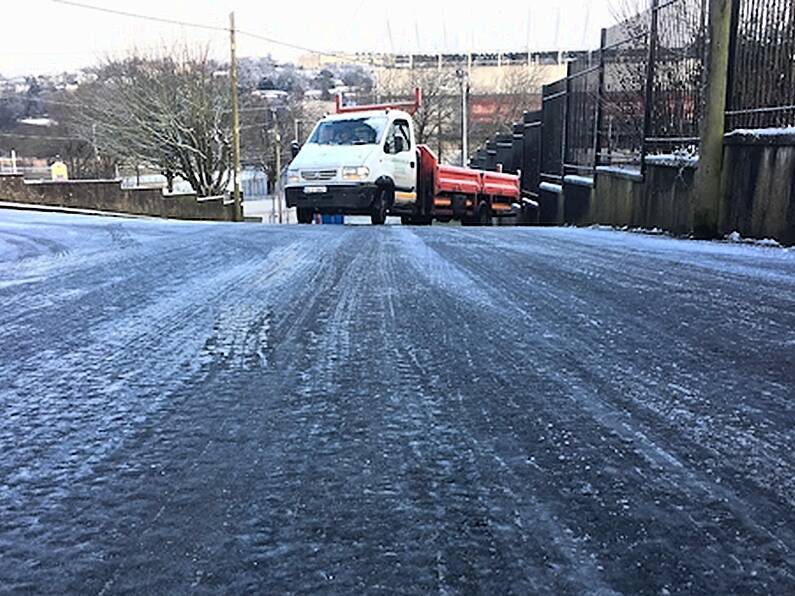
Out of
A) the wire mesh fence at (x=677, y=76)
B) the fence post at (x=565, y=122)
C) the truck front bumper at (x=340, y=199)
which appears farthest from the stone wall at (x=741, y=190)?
the fence post at (x=565, y=122)

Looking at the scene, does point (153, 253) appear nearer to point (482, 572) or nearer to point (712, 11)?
point (482, 572)

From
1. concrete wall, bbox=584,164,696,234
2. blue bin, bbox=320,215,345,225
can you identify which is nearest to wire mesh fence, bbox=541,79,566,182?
concrete wall, bbox=584,164,696,234

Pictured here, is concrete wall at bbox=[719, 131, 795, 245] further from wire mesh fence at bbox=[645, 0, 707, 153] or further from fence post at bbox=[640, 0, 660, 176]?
fence post at bbox=[640, 0, 660, 176]

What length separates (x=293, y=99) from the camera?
39812mm

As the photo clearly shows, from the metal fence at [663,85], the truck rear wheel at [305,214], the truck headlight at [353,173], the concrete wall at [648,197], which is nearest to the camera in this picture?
the metal fence at [663,85]

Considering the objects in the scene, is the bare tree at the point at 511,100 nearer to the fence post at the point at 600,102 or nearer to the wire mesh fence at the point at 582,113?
the wire mesh fence at the point at 582,113

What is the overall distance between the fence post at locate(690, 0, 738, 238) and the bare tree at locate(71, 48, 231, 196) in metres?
25.8

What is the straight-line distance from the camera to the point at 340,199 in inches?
370

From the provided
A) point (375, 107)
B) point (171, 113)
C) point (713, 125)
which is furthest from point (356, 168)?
point (171, 113)

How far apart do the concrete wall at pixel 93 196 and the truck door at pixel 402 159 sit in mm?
9642

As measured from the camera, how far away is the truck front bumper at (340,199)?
9.37 meters

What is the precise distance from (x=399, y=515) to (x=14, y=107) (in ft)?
175

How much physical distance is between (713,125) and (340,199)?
5.37 metres

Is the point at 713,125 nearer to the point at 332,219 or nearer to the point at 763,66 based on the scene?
the point at 763,66
